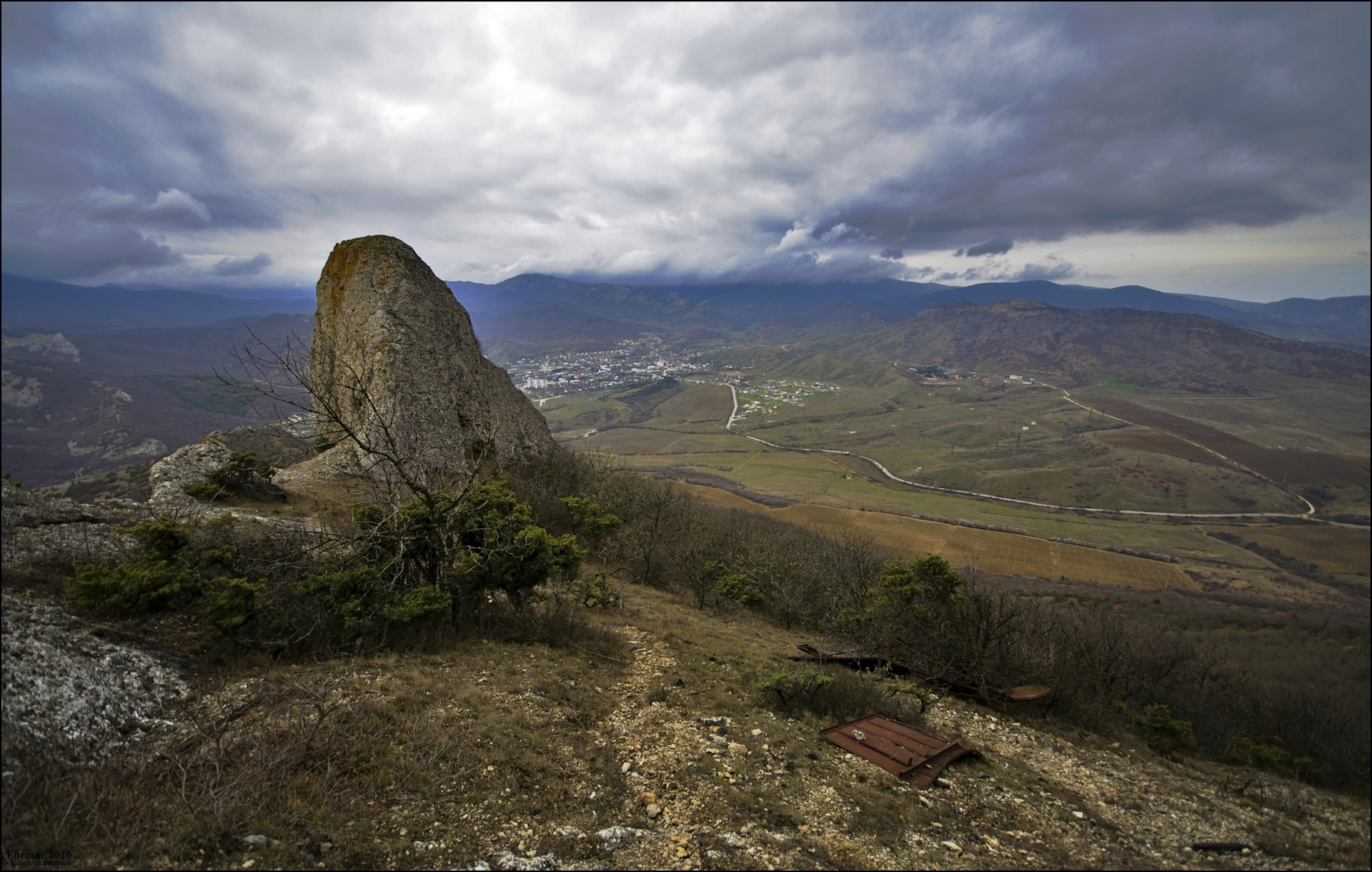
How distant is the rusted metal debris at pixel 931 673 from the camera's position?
11984 millimetres

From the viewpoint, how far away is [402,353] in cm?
1986

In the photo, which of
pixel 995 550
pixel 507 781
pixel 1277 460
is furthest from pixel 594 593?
pixel 995 550

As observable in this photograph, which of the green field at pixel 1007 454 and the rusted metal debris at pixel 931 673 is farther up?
the rusted metal debris at pixel 931 673

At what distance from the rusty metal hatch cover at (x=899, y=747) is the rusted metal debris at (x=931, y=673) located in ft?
11.3

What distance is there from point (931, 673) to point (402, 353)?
20633 mm

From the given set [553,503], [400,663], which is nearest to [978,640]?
[400,663]

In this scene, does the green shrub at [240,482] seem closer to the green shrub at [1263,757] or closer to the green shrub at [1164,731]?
the green shrub at [1164,731]

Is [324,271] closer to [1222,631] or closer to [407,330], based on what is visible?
[407,330]

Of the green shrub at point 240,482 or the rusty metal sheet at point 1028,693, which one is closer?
the rusty metal sheet at point 1028,693

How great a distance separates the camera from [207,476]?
46.6 ft

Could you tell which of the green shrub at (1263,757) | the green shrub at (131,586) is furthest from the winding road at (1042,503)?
the green shrub at (131,586)

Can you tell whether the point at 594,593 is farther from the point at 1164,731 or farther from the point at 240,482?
the point at 1164,731

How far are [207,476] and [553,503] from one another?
11.7 metres

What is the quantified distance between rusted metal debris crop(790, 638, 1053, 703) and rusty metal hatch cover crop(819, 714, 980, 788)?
345cm
